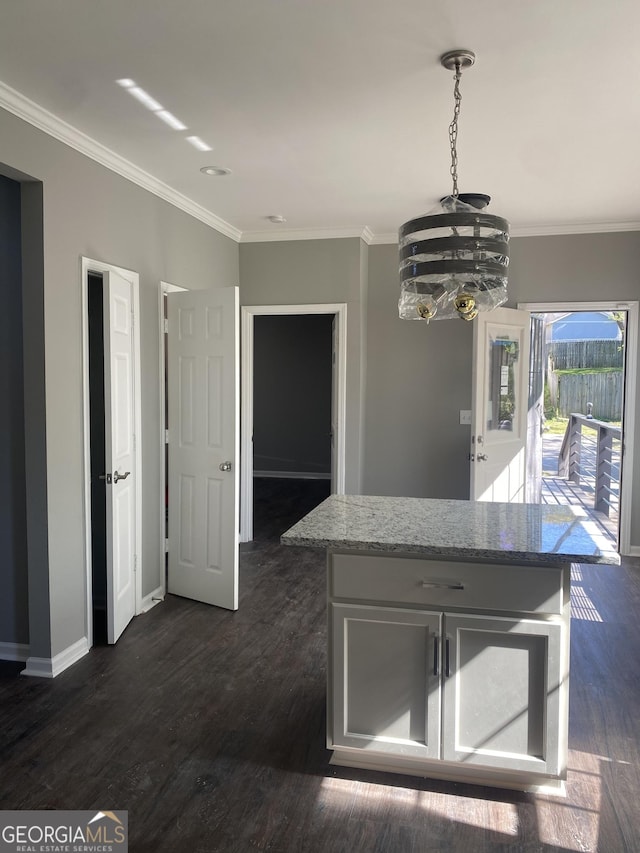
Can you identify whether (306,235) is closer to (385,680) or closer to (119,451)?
(119,451)

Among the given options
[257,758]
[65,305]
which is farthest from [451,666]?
[65,305]

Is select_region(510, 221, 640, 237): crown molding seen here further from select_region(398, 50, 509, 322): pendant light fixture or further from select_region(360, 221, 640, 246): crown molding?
select_region(398, 50, 509, 322): pendant light fixture

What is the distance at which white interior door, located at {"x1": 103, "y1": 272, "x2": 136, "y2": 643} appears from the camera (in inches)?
135

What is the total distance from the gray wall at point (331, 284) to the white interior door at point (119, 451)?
196cm

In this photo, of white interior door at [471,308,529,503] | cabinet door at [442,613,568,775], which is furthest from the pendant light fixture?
white interior door at [471,308,529,503]

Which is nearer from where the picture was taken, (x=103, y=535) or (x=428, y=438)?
(x=103, y=535)

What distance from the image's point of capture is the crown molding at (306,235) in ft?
17.3

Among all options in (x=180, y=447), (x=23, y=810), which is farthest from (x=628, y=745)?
(x=180, y=447)

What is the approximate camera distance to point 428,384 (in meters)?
5.52

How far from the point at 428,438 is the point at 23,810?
4.11 meters

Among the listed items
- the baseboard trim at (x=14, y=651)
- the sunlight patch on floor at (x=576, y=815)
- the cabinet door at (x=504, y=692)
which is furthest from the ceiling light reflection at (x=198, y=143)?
the sunlight patch on floor at (x=576, y=815)

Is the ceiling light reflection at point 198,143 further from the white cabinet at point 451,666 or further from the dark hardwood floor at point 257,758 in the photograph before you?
the dark hardwood floor at point 257,758

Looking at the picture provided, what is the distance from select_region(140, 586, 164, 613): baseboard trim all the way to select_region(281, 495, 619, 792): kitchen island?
80.4 inches

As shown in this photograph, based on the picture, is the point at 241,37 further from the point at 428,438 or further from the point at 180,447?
the point at 428,438
